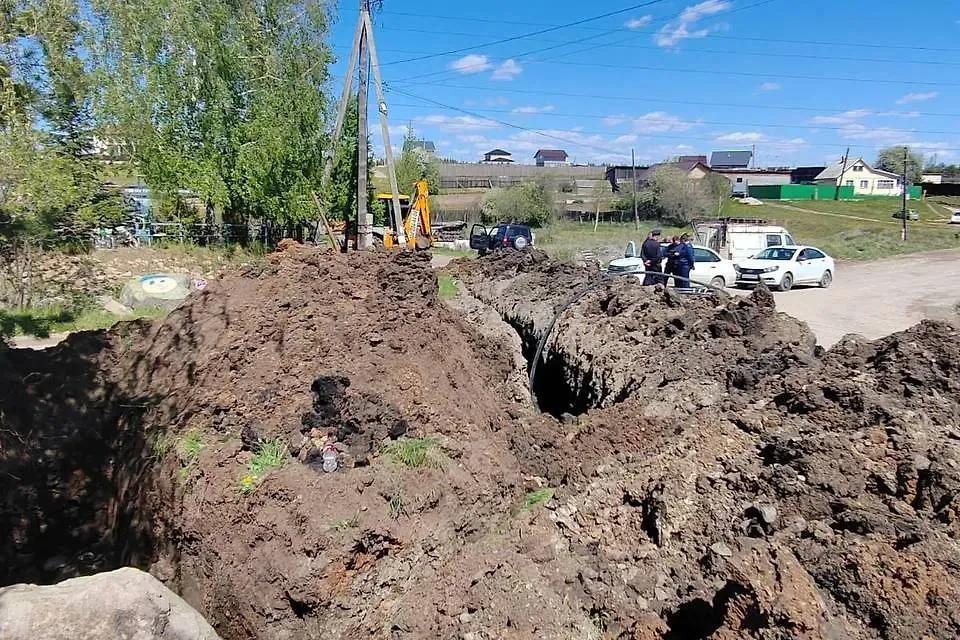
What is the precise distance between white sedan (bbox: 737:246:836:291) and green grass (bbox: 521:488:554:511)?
52.2 feet

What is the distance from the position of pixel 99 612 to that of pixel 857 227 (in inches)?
1863

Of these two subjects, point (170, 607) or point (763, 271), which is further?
point (763, 271)

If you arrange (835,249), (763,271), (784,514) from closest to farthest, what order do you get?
(784,514) → (763,271) → (835,249)

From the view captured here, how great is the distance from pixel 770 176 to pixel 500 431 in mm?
84495

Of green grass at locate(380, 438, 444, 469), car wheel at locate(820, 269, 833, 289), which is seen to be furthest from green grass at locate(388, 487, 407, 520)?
car wheel at locate(820, 269, 833, 289)

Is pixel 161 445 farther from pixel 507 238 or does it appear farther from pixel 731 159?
pixel 731 159

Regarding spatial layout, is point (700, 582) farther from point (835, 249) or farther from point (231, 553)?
point (835, 249)

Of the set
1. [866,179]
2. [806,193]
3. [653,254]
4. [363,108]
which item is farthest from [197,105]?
[866,179]

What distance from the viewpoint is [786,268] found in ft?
69.1

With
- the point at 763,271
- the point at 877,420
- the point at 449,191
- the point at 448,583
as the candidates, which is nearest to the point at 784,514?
the point at 877,420

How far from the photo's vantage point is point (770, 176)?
271ft

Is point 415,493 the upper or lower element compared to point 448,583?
upper

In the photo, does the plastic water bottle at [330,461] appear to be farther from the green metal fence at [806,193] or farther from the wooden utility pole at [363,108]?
the green metal fence at [806,193]

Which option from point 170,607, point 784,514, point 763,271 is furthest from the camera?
point 763,271
